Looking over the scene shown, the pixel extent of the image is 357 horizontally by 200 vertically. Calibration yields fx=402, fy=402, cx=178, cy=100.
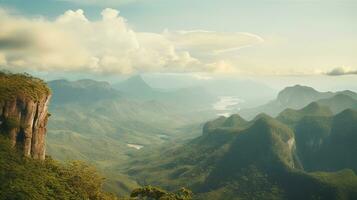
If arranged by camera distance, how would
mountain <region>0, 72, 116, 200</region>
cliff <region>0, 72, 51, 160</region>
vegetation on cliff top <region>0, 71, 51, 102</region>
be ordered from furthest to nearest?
vegetation on cliff top <region>0, 71, 51, 102</region> < cliff <region>0, 72, 51, 160</region> < mountain <region>0, 72, 116, 200</region>

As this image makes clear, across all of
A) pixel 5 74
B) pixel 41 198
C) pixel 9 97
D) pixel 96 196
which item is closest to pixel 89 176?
pixel 96 196

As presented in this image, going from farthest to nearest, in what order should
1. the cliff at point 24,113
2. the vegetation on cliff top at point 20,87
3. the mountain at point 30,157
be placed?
1. the vegetation on cliff top at point 20,87
2. the cliff at point 24,113
3. the mountain at point 30,157

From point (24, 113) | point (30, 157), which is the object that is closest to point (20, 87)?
point (24, 113)

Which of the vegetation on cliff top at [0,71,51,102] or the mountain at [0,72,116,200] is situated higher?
the vegetation on cliff top at [0,71,51,102]

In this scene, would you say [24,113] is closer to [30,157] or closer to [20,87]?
[20,87]

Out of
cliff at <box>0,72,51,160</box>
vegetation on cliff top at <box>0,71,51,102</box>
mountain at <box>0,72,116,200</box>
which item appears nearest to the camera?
mountain at <box>0,72,116,200</box>

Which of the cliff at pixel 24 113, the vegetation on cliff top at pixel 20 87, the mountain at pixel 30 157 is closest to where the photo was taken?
the mountain at pixel 30 157

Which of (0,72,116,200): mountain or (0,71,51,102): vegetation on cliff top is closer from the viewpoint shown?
(0,72,116,200): mountain
